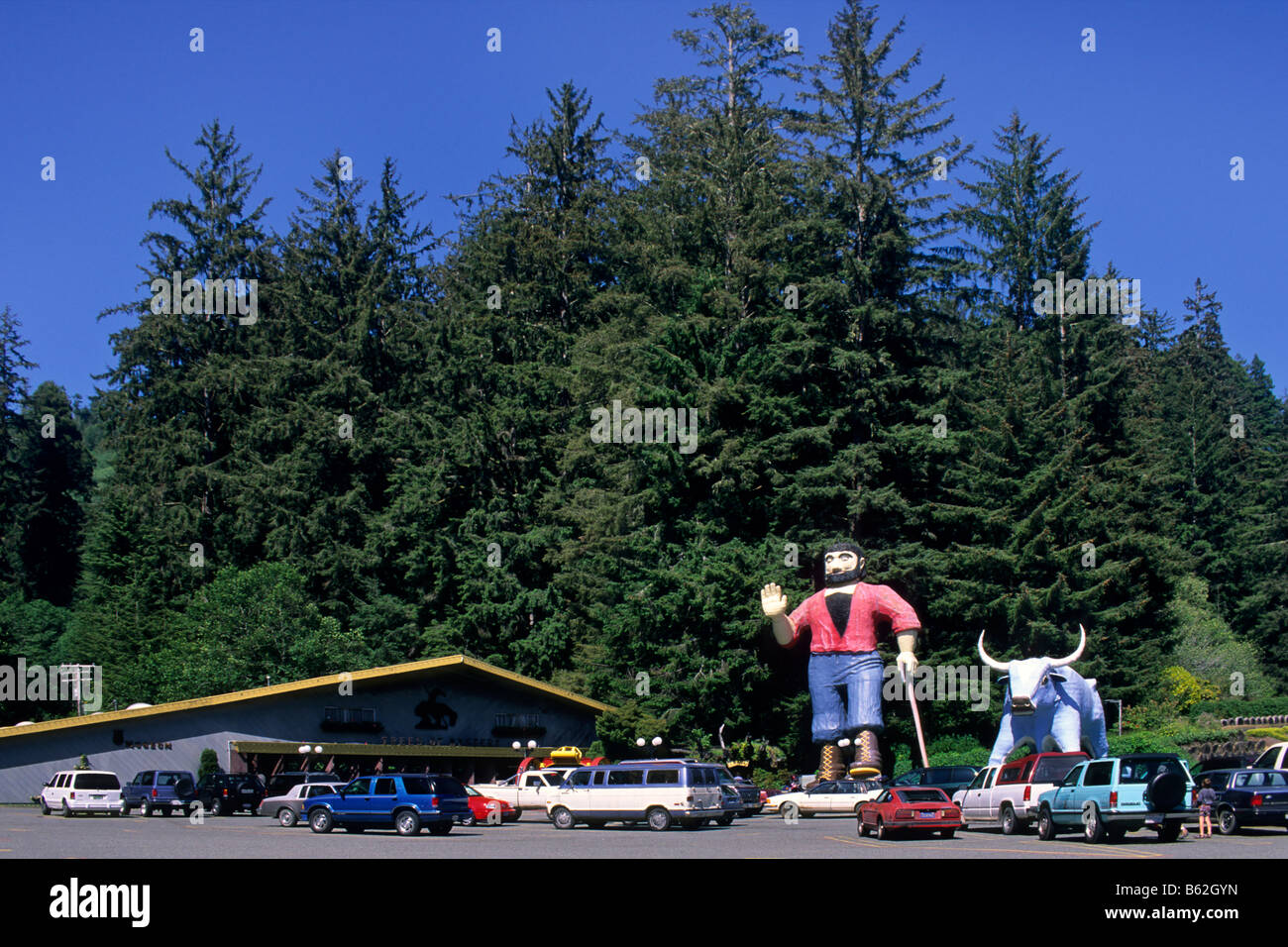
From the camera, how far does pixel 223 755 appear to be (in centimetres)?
4128

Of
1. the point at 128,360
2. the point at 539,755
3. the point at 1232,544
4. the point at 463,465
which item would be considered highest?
the point at 128,360

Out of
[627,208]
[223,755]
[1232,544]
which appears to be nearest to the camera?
[223,755]

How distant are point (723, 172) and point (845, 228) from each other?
5.63m

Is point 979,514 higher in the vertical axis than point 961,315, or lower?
lower

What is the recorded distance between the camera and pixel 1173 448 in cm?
6894

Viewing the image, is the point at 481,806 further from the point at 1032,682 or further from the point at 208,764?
the point at 1032,682

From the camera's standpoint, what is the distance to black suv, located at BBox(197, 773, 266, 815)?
1422 inches

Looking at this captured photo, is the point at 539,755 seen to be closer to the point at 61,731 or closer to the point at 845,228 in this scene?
the point at 61,731

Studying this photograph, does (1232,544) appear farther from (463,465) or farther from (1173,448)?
(463,465)

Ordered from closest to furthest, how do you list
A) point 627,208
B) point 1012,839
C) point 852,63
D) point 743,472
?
1. point 1012,839
2. point 743,472
3. point 852,63
4. point 627,208

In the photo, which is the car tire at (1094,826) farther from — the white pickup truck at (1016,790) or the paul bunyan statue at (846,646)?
the paul bunyan statue at (846,646)

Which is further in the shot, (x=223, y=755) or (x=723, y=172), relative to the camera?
(x=723, y=172)

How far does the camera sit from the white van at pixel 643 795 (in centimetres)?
2838

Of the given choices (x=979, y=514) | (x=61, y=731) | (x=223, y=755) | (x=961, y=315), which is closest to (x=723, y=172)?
(x=979, y=514)
